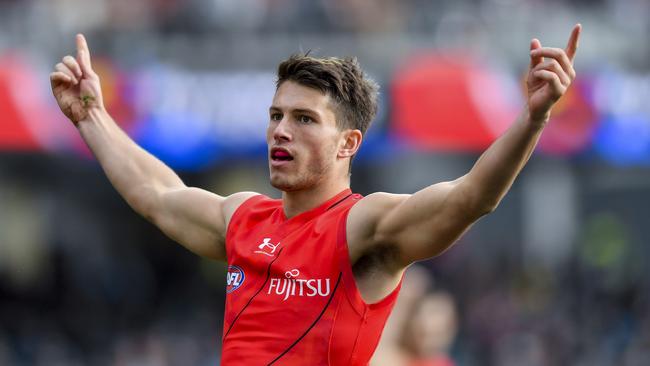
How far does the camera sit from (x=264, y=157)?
1817 cm

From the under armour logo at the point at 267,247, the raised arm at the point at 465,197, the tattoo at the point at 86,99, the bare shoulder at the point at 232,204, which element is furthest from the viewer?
the tattoo at the point at 86,99

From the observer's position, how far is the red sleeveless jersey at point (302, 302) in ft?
19.2

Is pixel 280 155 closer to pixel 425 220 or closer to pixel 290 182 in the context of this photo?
pixel 290 182

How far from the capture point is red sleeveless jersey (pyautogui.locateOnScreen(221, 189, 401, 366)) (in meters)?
5.84

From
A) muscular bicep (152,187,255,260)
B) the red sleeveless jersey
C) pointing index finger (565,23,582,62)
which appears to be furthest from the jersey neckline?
pointing index finger (565,23,582,62)

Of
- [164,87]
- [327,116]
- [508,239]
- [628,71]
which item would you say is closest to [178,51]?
[164,87]

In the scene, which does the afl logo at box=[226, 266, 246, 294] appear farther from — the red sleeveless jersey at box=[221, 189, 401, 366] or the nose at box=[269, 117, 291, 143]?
the nose at box=[269, 117, 291, 143]

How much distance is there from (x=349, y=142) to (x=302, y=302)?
842 millimetres

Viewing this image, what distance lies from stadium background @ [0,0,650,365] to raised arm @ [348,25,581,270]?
421 inches

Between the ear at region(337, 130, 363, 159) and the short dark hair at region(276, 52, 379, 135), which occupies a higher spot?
the short dark hair at region(276, 52, 379, 135)

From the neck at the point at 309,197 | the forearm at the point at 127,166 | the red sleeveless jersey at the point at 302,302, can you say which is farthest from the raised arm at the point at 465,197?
the forearm at the point at 127,166

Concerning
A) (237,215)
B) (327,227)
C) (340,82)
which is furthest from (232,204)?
(340,82)

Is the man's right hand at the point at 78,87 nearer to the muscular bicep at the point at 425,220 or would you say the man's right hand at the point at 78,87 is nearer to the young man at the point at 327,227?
the young man at the point at 327,227

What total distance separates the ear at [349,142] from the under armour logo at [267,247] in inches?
20.1
